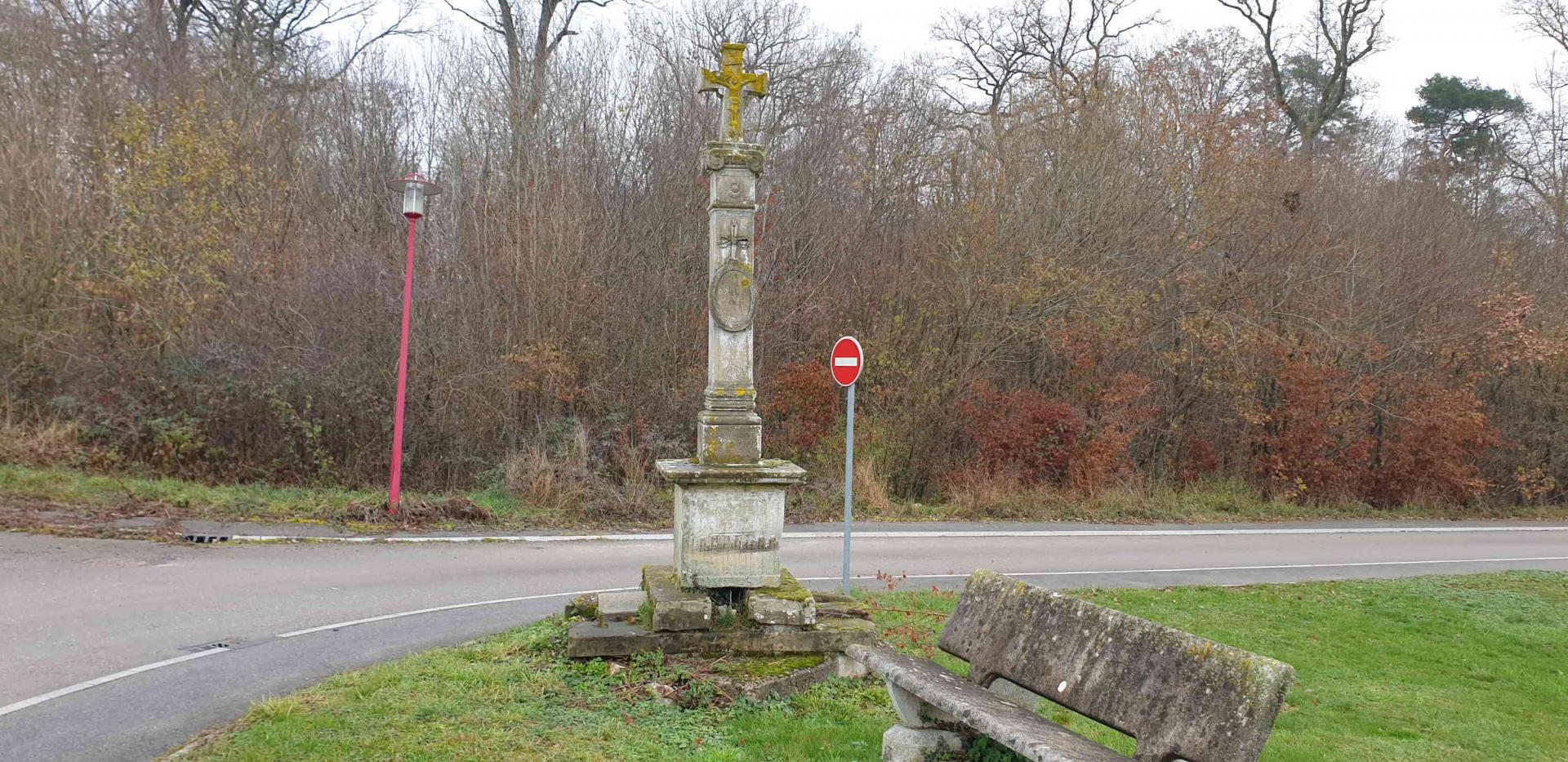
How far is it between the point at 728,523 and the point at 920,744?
230 cm

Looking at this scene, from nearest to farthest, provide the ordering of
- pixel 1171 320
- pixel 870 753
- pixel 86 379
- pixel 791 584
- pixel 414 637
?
pixel 870 753 < pixel 791 584 < pixel 414 637 < pixel 86 379 < pixel 1171 320

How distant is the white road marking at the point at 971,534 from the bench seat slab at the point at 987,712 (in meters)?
7.99

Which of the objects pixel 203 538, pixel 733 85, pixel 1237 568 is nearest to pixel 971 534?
pixel 1237 568

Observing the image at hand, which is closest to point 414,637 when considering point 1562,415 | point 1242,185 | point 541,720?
point 541,720

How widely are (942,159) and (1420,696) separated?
609 inches

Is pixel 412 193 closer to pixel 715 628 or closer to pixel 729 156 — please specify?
pixel 729 156

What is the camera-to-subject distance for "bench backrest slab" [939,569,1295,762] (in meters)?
3.58

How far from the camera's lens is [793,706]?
591 cm

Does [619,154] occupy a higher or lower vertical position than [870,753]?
higher

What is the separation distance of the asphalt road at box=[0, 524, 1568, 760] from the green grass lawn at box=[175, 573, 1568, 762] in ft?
2.58

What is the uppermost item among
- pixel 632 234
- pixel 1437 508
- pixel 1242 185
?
pixel 1242 185

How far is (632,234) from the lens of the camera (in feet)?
61.9

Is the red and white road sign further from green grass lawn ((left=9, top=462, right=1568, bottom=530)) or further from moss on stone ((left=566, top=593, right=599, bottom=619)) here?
green grass lawn ((left=9, top=462, right=1568, bottom=530))

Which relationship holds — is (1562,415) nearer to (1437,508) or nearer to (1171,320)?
(1437,508)
